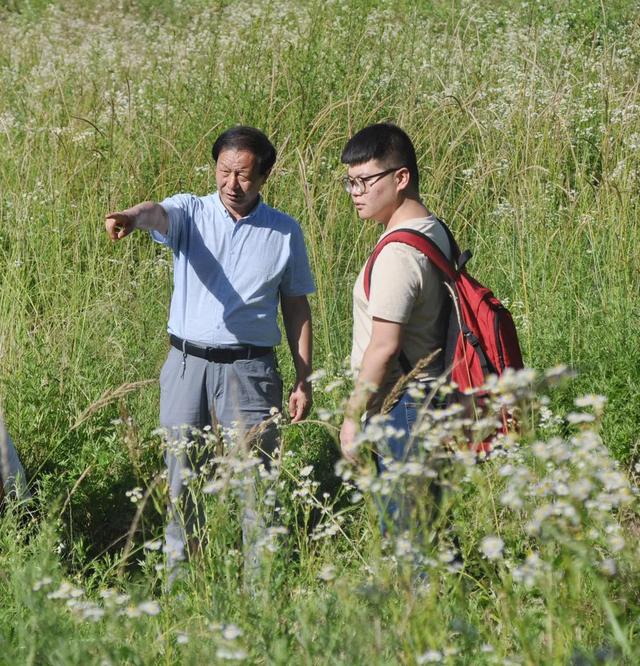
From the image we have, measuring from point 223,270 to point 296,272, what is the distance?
329 mm

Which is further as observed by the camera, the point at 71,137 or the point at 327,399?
the point at 71,137

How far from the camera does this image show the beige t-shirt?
3.26 metres

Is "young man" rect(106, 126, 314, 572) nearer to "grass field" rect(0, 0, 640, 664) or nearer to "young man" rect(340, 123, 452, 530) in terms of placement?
"grass field" rect(0, 0, 640, 664)

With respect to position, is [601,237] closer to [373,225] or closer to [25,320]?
[373,225]

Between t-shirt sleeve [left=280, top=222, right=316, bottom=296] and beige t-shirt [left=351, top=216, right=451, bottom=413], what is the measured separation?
749 millimetres

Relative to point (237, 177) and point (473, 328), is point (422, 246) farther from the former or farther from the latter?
point (237, 177)

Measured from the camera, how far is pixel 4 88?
857cm

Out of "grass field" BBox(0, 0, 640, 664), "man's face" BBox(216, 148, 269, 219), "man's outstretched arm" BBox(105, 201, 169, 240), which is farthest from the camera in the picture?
"man's face" BBox(216, 148, 269, 219)

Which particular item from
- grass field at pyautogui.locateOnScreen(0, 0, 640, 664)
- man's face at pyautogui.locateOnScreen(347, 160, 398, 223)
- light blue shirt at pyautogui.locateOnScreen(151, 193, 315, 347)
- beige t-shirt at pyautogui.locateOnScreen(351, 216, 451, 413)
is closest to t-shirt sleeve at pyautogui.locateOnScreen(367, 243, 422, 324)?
beige t-shirt at pyautogui.locateOnScreen(351, 216, 451, 413)

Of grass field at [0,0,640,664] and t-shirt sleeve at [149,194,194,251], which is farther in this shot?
t-shirt sleeve at [149,194,194,251]

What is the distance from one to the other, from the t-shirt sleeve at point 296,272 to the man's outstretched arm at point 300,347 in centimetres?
5

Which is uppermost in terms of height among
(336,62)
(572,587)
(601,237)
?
(336,62)

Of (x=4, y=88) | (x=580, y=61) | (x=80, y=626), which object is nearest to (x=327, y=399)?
(x=80, y=626)

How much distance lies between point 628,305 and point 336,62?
10.2ft
